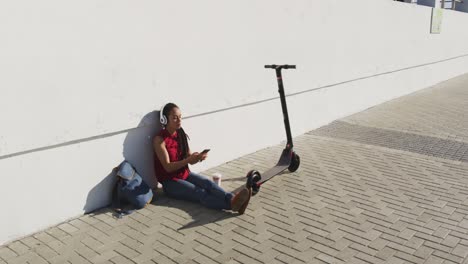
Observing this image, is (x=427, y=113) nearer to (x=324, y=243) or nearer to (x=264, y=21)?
(x=264, y=21)

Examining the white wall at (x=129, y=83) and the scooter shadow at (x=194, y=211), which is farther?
the scooter shadow at (x=194, y=211)

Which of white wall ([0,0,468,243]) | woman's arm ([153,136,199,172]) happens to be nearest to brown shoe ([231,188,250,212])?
woman's arm ([153,136,199,172])

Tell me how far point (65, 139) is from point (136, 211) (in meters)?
1.06

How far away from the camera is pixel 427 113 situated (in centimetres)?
973

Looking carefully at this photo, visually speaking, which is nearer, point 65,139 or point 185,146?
point 65,139

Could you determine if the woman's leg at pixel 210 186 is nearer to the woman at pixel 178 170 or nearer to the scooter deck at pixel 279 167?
the woman at pixel 178 170

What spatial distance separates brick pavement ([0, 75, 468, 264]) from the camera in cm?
354

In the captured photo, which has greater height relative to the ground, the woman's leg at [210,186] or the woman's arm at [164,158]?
the woman's arm at [164,158]

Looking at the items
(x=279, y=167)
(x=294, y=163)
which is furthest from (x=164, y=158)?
(x=294, y=163)

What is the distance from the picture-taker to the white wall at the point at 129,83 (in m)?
3.63

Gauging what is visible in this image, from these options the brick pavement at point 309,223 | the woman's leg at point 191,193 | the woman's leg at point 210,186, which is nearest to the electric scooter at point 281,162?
the brick pavement at point 309,223

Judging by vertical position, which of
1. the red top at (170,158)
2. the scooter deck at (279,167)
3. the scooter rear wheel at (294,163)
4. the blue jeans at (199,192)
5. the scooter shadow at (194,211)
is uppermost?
the red top at (170,158)

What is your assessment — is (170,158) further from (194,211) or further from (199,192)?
(194,211)

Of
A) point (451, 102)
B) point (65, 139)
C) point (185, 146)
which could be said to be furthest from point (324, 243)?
point (451, 102)
